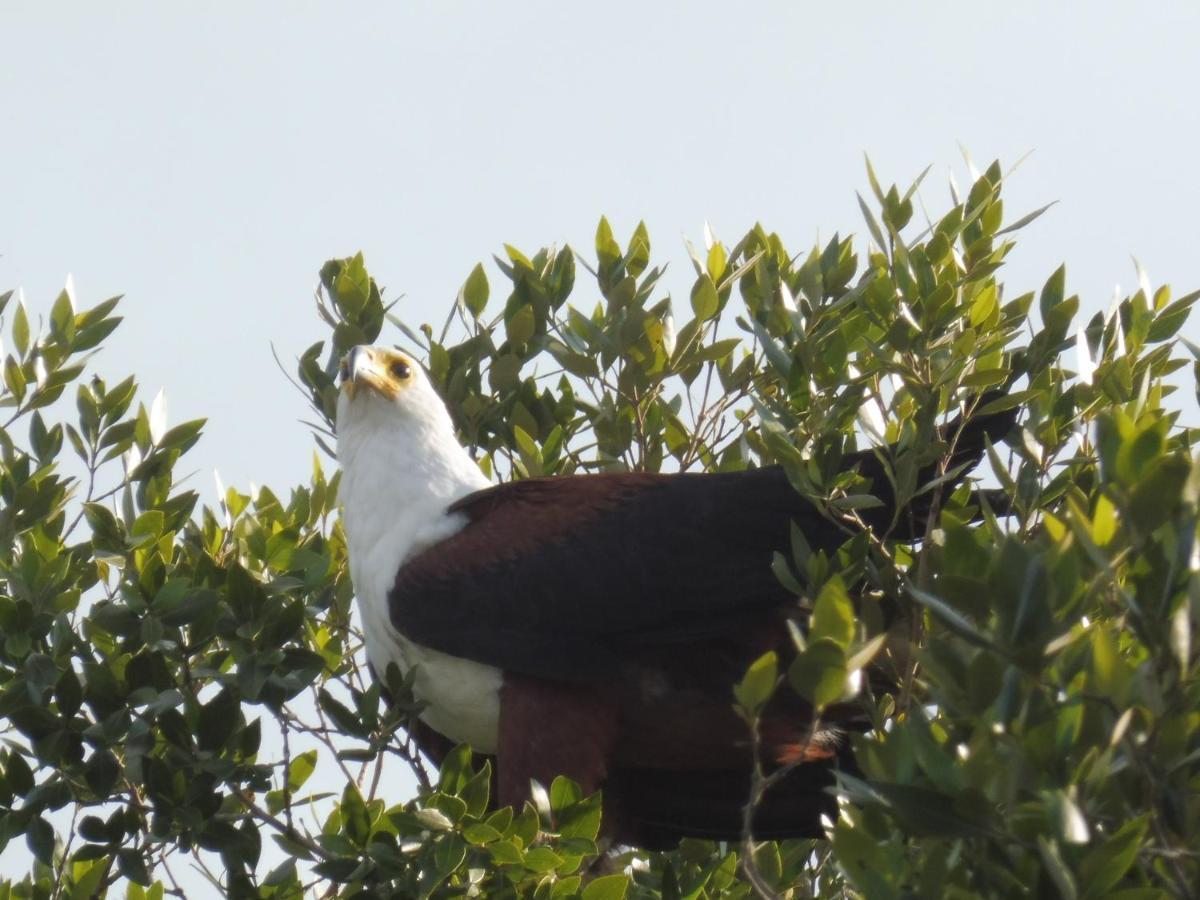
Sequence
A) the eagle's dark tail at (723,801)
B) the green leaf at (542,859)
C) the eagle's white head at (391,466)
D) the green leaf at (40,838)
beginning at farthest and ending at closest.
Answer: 1. the eagle's white head at (391,466)
2. the eagle's dark tail at (723,801)
3. the green leaf at (40,838)
4. the green leaf at (542,859)

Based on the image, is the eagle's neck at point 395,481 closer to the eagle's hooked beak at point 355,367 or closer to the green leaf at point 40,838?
the eagle's hooked beak at point 355,367

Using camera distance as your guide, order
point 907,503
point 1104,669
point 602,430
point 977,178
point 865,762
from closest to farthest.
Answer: point 1104,669
point 865,762
point 907,503
point 977,178
point 602,430

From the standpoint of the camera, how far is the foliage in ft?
8.33

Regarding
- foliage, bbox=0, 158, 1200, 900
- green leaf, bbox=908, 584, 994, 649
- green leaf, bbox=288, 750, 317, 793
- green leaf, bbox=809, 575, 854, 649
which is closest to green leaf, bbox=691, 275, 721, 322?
foliage, bbox=0, 158, 1200, 900

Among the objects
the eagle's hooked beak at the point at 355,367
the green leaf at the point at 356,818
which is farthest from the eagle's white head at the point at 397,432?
the green leaf at the point at 356,818

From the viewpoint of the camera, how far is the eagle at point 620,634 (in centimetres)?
459

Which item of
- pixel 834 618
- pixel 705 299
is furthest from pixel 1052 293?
pixel 834 618

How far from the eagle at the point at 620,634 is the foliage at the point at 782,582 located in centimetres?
13

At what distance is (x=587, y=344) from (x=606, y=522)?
531 mm

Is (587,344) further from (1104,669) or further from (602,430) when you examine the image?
(1104,669)

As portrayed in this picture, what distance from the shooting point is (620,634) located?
4676 mm

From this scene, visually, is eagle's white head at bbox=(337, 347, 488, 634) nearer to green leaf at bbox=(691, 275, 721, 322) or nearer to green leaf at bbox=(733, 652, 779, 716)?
green leaf at bbox=(691, 275, 721, 322)

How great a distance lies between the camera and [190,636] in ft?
14.2

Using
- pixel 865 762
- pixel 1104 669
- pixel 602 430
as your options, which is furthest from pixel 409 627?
pixel 1104 669
